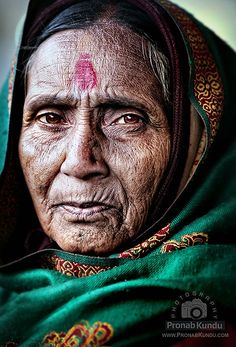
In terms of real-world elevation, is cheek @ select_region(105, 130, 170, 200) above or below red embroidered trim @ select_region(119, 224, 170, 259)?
above

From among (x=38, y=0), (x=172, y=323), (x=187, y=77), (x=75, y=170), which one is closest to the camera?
(x=172, y=323)

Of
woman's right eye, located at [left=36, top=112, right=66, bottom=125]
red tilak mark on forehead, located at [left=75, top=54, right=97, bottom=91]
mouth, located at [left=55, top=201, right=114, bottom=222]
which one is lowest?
mouth, located at [left=55, top=201, right=114, bottom=222]

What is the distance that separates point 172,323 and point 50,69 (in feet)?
3.18

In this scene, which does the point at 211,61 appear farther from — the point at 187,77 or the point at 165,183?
the point at 165,183

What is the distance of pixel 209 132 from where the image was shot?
1.87m

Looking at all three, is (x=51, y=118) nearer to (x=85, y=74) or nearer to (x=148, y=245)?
(x=85, y=74)

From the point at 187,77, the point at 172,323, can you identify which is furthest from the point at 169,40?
the point at 172,323

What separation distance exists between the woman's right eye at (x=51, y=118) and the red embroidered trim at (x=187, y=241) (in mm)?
581

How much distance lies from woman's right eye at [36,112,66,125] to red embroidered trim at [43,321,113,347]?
722 millimetres

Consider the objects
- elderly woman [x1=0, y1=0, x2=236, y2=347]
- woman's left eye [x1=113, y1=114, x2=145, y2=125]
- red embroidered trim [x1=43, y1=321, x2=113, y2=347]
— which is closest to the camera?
red embroidered trim [x1=43, y1=321, x2=113, y2=347]

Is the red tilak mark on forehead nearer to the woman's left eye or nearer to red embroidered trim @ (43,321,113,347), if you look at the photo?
the woman's left eye

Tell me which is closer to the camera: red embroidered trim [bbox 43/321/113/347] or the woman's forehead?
red embroidered trim [bbox 43/321/113/347]

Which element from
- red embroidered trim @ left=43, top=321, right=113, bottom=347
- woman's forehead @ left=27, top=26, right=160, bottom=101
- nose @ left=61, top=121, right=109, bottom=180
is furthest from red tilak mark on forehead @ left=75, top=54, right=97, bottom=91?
red embroidered trim @ left=43, top=321, right=113, bottom=347

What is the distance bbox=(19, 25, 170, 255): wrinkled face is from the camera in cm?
183
